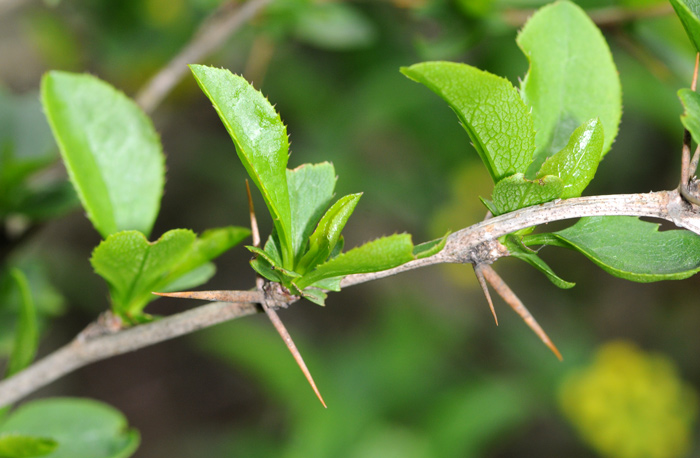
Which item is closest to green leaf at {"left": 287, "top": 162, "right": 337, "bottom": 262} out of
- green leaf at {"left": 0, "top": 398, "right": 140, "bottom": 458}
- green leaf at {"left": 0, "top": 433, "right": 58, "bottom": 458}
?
green leaf at {"left": 0, "top": 433, "right": 58, "bottom": 458}

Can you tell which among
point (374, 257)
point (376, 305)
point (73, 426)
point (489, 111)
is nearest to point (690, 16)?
point (489, 111)

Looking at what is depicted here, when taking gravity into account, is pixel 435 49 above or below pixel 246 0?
below

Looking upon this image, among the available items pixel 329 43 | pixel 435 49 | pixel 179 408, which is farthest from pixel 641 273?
pixel 179 408

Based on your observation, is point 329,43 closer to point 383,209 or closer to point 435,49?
point 435,49

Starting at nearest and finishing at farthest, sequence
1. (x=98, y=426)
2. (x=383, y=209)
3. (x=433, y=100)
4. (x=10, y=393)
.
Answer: (x=10, y=393)
(x=98, y=426)
(x=433, y=100)
(x=383, y=209)

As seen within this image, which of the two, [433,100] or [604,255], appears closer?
[604,255]

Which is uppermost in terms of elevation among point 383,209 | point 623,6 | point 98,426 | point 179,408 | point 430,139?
point 623,6
